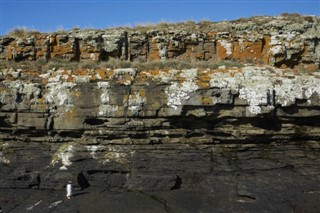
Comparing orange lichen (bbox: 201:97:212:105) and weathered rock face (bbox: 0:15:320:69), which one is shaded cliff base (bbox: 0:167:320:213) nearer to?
orange lichen (bbox: 201:97:212:105)

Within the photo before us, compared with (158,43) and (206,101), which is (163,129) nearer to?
(206,101)

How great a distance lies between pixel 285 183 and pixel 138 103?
5.27 m

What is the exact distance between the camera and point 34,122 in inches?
505

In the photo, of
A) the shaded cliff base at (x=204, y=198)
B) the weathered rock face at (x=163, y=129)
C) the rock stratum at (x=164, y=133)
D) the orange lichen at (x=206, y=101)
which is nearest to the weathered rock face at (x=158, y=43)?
the rock stratum at (x=164, y=133)

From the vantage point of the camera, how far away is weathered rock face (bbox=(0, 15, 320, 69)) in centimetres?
1457

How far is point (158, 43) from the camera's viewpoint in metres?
15.1

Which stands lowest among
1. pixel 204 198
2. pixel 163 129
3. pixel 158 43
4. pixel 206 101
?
pixel 204 198

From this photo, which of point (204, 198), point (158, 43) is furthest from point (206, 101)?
point (158, 43)

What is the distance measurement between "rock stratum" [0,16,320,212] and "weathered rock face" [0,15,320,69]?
1.52m

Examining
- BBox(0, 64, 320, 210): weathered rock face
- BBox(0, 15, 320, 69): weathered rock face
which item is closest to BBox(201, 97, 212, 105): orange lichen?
BBox(0, 64, 320, 210): weathered rock face

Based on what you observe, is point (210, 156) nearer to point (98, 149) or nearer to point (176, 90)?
point (176, 90)

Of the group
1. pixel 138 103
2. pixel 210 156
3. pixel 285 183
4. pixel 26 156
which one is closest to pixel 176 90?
pixel 138 103

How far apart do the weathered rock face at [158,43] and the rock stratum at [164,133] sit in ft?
5.00

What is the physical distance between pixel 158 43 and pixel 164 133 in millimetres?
4430
